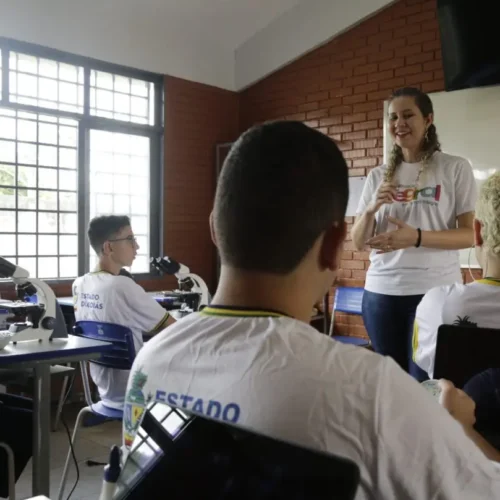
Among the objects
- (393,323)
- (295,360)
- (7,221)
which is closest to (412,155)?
(393,323)

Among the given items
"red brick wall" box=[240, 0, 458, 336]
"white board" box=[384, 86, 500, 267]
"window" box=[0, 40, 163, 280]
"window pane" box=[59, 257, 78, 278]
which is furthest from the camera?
Answer: "window pane" box=[59, 257, 78, 278]

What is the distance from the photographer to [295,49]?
5754mm

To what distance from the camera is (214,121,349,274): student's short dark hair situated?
81 centimetres

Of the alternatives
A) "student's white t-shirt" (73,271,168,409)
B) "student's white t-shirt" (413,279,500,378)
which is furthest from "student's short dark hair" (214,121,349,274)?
"student's white t-shirt" (73,271,168,409)

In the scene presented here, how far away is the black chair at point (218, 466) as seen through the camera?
1.87 feet

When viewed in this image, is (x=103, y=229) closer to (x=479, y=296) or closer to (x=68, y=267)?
(x=68, y=267)

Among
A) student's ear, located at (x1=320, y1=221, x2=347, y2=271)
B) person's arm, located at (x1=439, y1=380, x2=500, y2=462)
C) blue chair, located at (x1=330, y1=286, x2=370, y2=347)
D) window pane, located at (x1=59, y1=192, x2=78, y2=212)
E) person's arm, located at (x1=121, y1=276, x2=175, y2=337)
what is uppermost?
window pane, located at (x1=59, y1=192, x2=78, y2=212)

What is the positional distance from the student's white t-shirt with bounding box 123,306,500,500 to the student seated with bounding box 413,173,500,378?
68cm

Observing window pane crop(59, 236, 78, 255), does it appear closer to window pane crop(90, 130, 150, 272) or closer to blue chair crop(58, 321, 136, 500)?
window pane crop(90, 130, 150, 272)

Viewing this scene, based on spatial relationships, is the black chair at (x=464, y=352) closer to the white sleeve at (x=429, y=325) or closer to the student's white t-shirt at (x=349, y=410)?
the white sleeve at (x=429, y=325)

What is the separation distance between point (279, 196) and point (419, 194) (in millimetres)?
1498

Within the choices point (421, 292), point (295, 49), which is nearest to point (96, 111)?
point (295, 49)

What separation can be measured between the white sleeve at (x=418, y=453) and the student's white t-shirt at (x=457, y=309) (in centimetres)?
64

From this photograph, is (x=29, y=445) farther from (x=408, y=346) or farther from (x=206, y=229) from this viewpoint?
(x=206, y=229)
